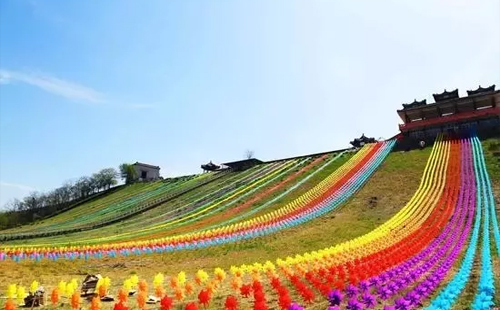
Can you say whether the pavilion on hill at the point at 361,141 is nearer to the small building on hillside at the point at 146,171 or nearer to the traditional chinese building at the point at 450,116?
the traditional chinese building at the point at 450,116

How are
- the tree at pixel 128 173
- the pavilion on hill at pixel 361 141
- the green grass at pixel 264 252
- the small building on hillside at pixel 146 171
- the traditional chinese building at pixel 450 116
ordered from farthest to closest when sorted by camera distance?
the small building on hillside at pixel 146 171
the tree at pixel 128 173
the pavilion on hill at pixel 361 141
the traditional chinese building at pixel 450 116
the green grass at pixel 264 252

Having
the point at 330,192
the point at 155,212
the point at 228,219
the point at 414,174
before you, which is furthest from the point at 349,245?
the point at 155,212

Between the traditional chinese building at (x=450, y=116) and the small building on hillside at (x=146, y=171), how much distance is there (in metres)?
41.2

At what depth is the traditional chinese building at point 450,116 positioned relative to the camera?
44344mm

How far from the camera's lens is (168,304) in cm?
916

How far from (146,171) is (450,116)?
4897 centimetres

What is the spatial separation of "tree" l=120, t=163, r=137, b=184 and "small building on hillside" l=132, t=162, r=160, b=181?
0.93m

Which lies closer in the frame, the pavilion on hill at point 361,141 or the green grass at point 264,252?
the green grass at point 264,252

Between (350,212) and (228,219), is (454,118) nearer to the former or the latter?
(350,212)

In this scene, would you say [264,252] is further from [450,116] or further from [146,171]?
[146,171]

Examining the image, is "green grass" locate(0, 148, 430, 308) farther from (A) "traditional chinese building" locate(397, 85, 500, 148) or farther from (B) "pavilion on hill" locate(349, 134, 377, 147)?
(B) "pavilion on hill" locate(349, 134, 377, 147)

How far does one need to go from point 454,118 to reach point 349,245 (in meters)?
34.4

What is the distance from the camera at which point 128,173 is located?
2859 inches

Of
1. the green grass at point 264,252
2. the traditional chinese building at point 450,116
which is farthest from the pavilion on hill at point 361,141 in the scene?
the green grass at point 264,252
